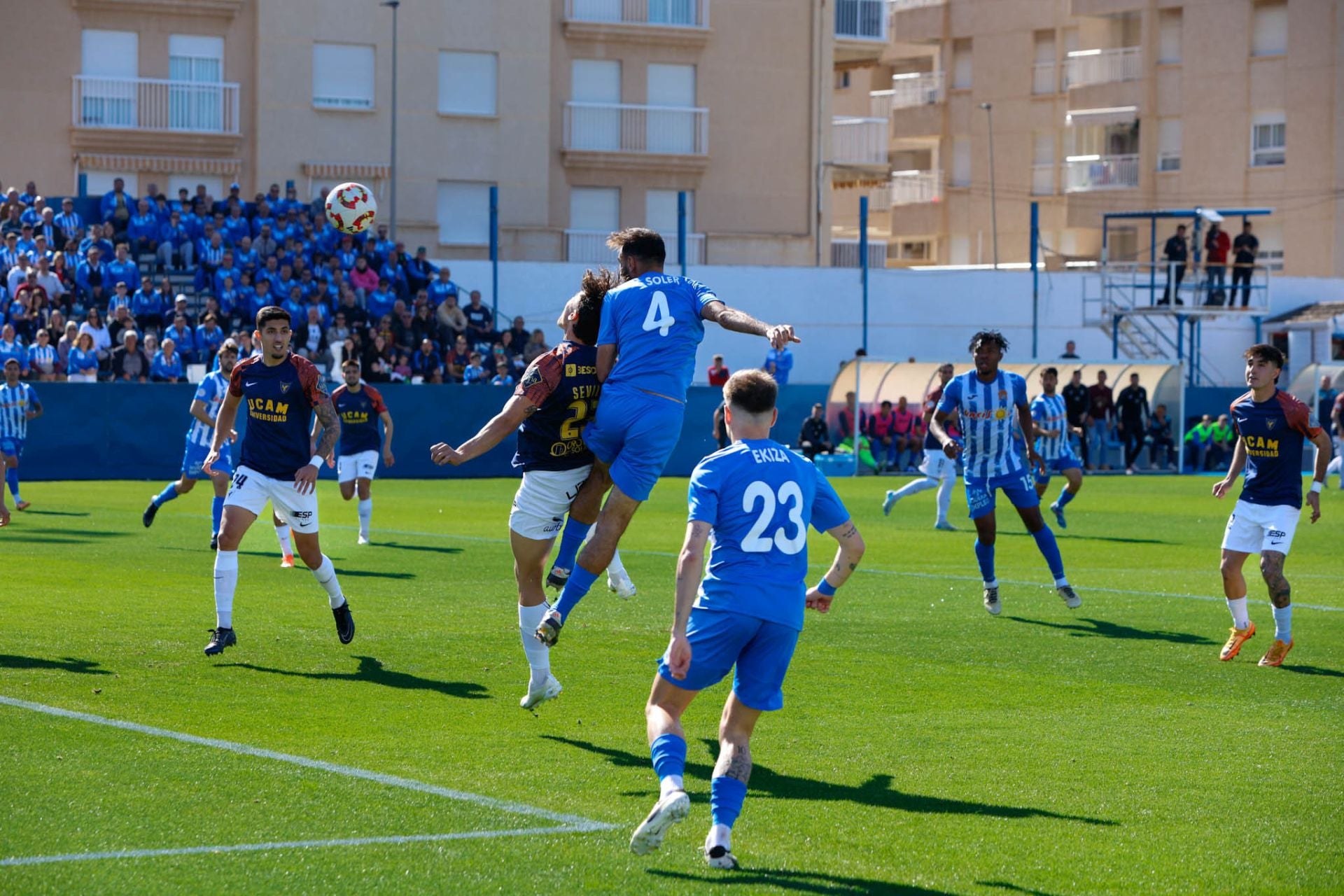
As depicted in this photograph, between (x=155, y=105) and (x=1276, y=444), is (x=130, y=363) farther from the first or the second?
(x=1276, y=444)

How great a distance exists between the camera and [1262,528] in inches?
469

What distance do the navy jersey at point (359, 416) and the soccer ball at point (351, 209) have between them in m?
1.97

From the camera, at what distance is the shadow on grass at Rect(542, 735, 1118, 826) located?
24.0 feet

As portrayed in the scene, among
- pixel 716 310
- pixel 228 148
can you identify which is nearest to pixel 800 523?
pixel 716 310

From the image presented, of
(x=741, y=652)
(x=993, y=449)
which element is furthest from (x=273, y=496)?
(x=993, y=449)

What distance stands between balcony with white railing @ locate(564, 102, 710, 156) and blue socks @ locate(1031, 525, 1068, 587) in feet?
117

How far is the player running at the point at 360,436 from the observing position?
19.4 meters

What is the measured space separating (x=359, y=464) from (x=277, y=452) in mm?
8756

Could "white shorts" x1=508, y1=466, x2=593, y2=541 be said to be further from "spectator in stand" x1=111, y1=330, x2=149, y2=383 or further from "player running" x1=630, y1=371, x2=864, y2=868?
"spectator in stand" x1=111, y1=330, x2=149, y2=383

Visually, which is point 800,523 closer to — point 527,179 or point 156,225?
point 156,225

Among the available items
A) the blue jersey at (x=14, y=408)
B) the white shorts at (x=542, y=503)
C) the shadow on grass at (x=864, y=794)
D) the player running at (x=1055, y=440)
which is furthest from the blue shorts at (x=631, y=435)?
the blue jersey at (x=14, y=408)

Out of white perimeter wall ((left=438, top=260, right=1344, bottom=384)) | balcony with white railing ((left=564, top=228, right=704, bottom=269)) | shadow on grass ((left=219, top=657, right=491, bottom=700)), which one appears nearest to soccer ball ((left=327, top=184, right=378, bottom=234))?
shadow on grass ((left=219, top=657, right=491, bottom=700))

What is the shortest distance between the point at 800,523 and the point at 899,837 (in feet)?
4.33

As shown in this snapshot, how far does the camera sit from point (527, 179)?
4794 centimetres
